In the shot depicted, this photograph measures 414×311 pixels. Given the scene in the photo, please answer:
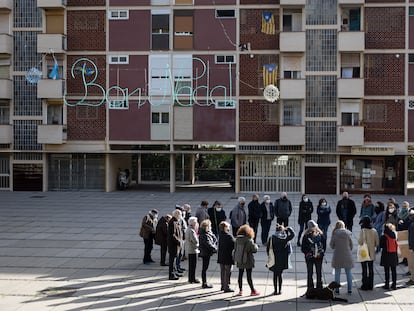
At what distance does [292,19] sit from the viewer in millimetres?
36188

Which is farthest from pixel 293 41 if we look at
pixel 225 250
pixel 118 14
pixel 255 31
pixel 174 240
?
pixel 225 250

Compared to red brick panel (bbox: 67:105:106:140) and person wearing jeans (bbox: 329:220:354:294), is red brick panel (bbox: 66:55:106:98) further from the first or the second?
person wearing jeans (bbox: 329:220:354:294)

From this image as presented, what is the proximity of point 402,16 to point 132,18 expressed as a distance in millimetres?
16754

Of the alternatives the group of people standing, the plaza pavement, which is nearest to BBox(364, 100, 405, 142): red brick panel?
the plaza pavement

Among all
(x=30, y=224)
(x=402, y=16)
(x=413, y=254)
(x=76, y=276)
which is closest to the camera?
(x=413, y=254)

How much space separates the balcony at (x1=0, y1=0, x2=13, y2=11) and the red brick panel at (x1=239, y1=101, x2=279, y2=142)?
16310 millimetres

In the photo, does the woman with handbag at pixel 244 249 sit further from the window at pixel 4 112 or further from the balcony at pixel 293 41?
the window at pixel 4 112

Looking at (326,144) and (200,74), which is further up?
(200,74)

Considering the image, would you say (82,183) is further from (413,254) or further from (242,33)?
(413,254)

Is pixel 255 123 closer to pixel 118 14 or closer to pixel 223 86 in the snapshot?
pixel 223 86

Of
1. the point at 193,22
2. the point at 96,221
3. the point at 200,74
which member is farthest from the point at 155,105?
the point at 96,221

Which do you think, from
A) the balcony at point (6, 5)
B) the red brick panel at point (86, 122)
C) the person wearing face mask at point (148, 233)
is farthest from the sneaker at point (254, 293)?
the balcony at point (6, 5)

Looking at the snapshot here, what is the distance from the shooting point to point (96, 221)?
76.4ft

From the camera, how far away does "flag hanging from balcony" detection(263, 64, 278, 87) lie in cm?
3572
